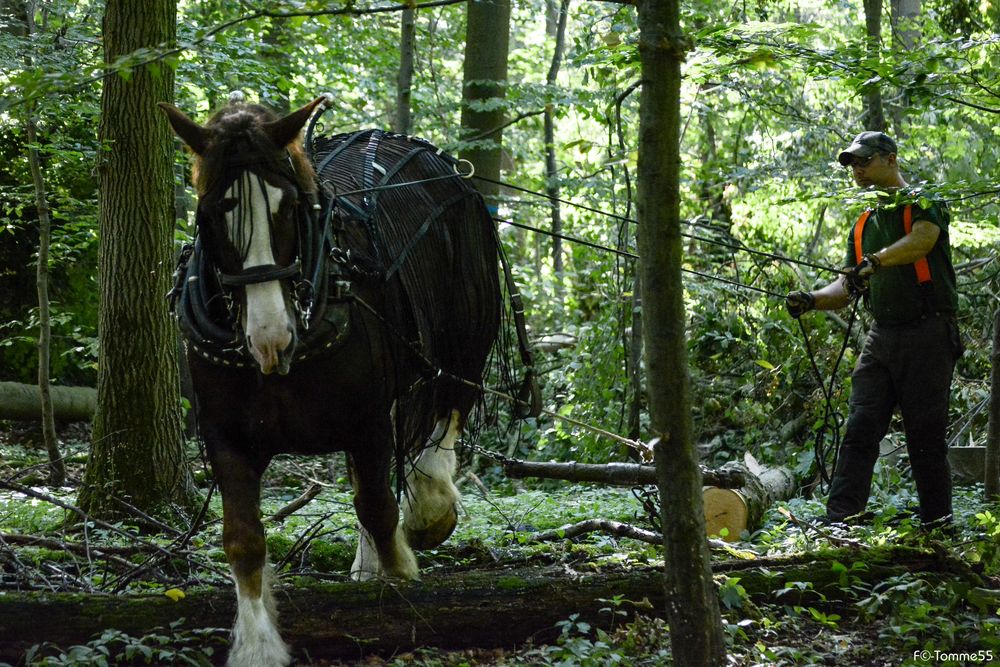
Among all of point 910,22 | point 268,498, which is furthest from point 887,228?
point 268,498

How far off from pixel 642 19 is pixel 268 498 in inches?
226

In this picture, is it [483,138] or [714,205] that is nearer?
[483,138]

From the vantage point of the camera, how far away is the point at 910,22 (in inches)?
259

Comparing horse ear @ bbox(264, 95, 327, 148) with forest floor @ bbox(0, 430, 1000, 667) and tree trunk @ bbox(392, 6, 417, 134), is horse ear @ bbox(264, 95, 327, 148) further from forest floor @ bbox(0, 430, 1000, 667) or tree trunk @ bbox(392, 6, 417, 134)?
tree trunk @ bbox(392, 6, 417, 134)

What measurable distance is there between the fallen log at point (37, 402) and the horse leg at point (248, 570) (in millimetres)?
6110

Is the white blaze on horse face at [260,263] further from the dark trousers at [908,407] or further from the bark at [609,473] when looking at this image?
the dark trousers at [908,407]

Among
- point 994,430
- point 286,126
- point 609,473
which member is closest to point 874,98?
point 994,430

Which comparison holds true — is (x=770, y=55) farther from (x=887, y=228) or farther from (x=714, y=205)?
(x=714, y=205)

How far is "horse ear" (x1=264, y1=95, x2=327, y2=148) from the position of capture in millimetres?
3557

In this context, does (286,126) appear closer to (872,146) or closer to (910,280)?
(872,146)

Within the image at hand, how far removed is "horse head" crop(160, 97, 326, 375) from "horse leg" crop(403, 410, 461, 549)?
161 centimetres

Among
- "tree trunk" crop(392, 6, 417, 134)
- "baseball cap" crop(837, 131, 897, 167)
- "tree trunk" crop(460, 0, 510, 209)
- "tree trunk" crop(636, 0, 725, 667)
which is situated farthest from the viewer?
"tree trunk" crop(460, 0, 510, 209)

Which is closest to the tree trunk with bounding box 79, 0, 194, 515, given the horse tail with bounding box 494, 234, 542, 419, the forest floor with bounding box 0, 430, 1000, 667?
the forest floor with bounding box 0, 430, 1000, 667

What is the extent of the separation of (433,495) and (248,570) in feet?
5.41
